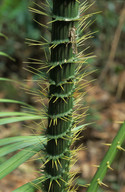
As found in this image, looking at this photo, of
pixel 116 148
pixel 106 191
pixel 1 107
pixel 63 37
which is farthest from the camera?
pixel 1 107

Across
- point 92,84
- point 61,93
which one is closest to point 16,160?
point 61,93

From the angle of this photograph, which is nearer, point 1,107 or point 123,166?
point 123,166

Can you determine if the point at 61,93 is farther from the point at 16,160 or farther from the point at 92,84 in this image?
the point at 92,84

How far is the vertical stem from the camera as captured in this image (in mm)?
579

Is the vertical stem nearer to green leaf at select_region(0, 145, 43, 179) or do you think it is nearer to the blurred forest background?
green leaf at select_region(0, 145, 43, 179)

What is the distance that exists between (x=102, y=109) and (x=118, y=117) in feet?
0.72

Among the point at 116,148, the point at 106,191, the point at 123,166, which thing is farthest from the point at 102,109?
the point at 116,148

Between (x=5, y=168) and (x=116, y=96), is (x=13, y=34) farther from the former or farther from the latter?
(x=5, y=168)

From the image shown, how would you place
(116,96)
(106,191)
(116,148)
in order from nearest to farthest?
(116,148) → (106,191) → (116,96)

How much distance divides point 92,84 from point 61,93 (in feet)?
9.51

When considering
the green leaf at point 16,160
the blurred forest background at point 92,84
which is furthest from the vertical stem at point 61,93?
the blurred forest background at point 92,84

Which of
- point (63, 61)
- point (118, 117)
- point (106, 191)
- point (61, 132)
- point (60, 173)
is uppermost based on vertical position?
point (63, 61)

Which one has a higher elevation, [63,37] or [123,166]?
[63,37]

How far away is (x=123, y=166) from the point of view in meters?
2.20
